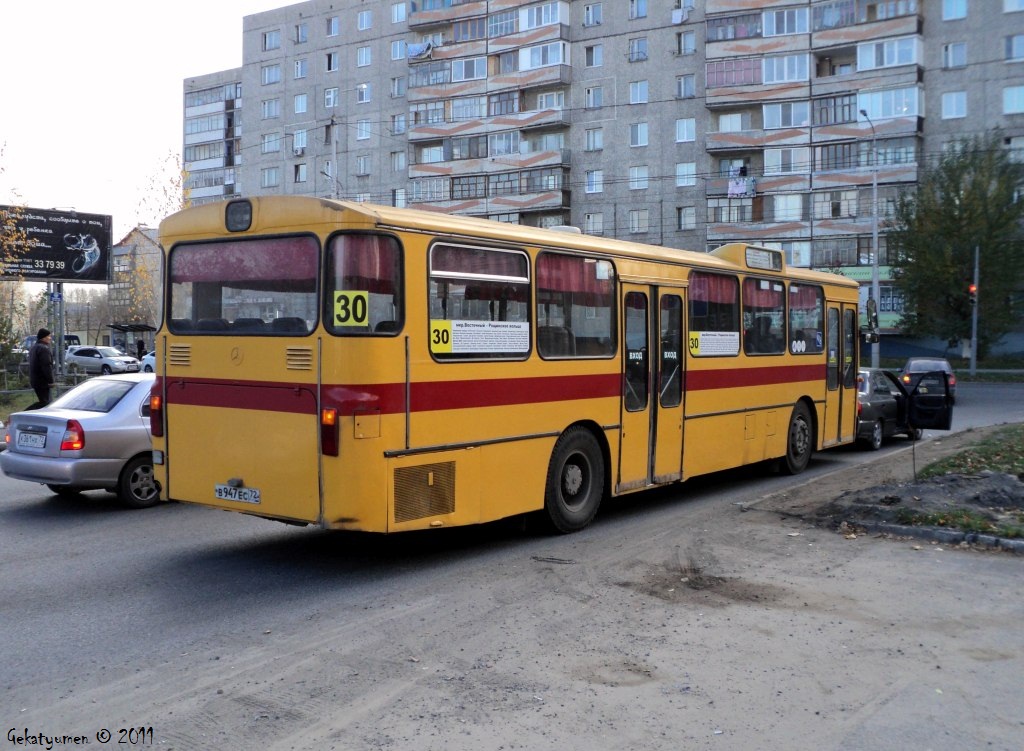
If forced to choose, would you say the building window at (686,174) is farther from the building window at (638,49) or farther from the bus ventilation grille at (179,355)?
the bus ventilation grille at (179,355)

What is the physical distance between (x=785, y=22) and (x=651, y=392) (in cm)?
5051

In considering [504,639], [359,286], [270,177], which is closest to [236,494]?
[359,286]

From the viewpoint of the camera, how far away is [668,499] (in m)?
12.4

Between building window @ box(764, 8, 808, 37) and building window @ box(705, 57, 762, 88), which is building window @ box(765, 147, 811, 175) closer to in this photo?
building window @ box(705, 57, 762, 88)

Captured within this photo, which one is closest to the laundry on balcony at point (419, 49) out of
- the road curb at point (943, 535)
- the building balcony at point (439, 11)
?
the building balcony at point (439, 11)

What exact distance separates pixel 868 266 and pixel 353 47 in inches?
1519


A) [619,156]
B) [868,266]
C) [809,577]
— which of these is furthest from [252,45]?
[809,577]

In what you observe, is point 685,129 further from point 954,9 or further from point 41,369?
point 41,369

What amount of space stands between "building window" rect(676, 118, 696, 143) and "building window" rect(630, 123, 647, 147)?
2.08 meters

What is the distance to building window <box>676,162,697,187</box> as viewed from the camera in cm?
5856

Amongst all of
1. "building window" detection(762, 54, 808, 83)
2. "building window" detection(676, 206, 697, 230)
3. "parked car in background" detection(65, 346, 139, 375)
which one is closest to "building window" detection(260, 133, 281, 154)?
"parked car in background" detection(65, 346, 139, 375)

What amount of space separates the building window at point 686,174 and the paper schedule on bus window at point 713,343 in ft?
156

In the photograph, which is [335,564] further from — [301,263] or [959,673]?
[959,673]

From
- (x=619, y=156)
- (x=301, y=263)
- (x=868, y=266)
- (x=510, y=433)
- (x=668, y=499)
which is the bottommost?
(x=668, y=499)
